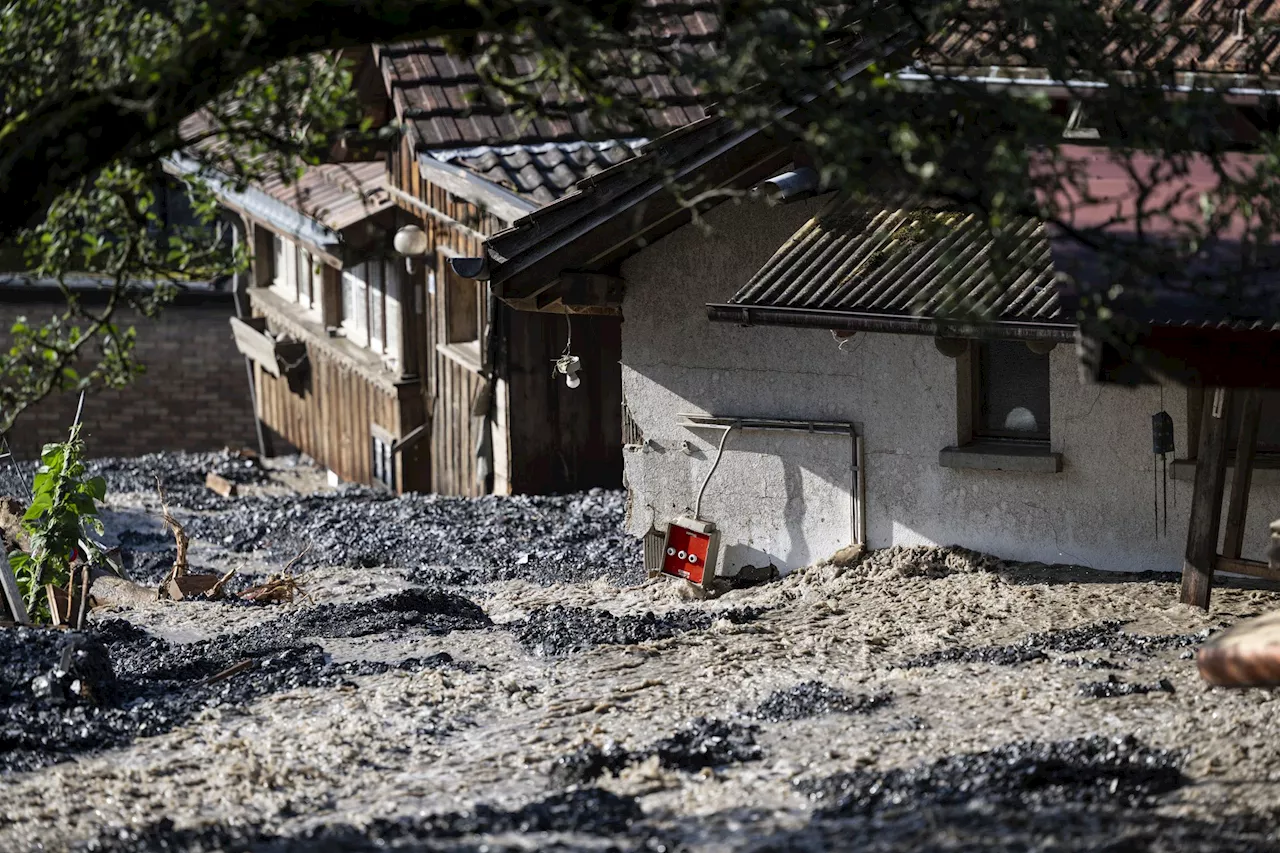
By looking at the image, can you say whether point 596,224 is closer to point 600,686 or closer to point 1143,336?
point 600,686

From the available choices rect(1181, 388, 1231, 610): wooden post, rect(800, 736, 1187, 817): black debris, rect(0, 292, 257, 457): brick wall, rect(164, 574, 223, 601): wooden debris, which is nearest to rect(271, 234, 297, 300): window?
rect(0, 292, 257, 457): brick wall

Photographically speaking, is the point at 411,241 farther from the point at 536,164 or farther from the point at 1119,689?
the point at 1119,689

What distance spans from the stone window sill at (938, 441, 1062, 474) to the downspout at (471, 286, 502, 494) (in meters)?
5.38

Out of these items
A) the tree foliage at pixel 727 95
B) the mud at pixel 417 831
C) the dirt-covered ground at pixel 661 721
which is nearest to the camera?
the tree foliage at pixel 727 95

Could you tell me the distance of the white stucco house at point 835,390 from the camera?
9406 mm

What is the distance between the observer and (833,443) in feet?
34.8

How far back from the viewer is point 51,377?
6.85 meters

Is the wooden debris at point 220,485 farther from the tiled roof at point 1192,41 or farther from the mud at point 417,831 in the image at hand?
the mud at point 417,831

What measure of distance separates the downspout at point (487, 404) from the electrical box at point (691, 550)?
3.88 meters

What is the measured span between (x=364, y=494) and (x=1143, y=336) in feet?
38.1

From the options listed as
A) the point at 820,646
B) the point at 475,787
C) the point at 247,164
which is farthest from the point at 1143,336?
the point at 247,164

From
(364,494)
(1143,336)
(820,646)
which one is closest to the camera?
(1143,336)

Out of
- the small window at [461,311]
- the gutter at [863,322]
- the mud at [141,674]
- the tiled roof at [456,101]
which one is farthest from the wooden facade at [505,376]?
the mud at [141,674]

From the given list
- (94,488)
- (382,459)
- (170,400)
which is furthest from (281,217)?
(94,488)
